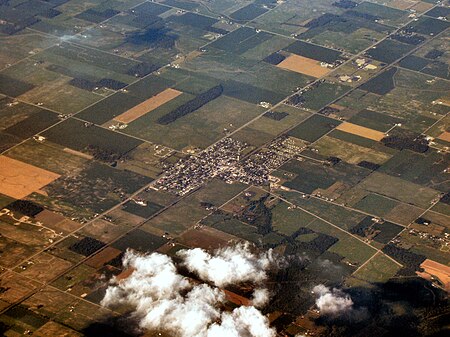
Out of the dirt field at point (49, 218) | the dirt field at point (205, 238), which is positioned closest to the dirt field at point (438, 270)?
the dirt field at point (205, 238)

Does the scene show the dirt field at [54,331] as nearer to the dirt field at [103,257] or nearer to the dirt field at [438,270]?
the dirt field at [103,257]

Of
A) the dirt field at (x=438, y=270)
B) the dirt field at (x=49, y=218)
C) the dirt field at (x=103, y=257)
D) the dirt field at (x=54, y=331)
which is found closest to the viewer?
the dirt field at (x=54, y=331)

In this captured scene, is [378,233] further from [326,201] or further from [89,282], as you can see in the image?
[89,282]

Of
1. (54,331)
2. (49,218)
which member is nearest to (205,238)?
(49,218)

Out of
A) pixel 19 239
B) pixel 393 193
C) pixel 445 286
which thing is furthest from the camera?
pixel 393 193

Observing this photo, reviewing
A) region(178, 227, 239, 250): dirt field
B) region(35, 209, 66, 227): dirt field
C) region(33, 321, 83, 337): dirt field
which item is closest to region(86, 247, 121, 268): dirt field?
region(178, 227, 239, 250): dirt field

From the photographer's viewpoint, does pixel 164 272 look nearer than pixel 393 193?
Yes

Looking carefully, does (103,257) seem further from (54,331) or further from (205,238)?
(54,331)

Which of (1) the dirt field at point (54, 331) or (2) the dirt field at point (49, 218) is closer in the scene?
(1) the dirt field at point (54, 331)

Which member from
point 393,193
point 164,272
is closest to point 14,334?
point 164,272
